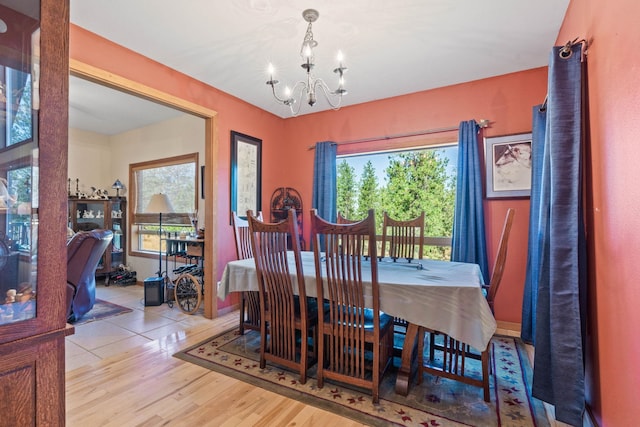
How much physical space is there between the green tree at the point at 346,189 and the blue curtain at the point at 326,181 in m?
0.13

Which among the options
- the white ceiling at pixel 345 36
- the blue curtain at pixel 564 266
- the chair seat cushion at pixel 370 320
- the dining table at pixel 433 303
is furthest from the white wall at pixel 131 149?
the blue curtain at pixel 564 266

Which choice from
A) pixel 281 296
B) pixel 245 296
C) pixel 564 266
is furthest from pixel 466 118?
pixel 245 296

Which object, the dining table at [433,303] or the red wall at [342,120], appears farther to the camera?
the red wall at [342,120]

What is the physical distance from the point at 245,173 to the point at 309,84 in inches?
75.3

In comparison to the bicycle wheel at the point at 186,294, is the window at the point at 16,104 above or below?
above

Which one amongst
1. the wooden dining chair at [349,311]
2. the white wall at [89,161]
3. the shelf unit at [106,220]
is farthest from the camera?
the white wall at [89,161]

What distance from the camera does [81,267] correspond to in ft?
10.5

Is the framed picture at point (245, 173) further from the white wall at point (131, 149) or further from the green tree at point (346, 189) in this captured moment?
the green tree at point (346, 189)

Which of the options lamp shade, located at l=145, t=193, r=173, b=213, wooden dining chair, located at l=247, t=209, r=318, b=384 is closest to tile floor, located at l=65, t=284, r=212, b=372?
lamp shade, located at l=145, t=193, r=173, b=213

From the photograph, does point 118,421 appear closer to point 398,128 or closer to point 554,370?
point 554,370

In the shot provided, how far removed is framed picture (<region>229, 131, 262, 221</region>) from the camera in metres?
3.75

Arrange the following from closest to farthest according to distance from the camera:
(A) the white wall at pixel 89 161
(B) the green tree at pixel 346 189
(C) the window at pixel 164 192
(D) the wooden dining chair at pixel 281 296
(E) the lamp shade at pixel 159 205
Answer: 1. (D) the wooden dining chair at pixel 281 296
2. (E) the lamp shade at pixel 159 205
3. (B) the green tree at pixel 346 189
4. (C) the window at pixel 164 192
5. (A) the white wall at pixel 89 161

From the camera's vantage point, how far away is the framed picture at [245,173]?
148 inches

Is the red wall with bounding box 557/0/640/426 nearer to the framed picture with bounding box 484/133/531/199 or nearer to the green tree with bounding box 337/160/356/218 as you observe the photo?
the framed picture with bounding box 484/133/531/199
